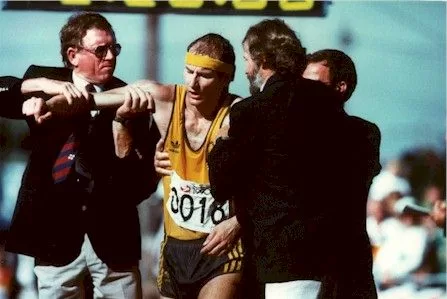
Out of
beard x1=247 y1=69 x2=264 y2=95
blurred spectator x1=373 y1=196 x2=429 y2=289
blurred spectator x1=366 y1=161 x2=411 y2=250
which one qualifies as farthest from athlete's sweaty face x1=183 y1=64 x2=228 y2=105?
blurred spectator x1=373 y1=196 x2=429 y2=289

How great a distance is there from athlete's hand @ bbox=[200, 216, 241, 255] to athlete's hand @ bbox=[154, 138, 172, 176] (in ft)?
1.04

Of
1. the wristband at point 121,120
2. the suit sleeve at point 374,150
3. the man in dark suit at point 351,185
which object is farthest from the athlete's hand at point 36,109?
the suit sleeve at point 374,150

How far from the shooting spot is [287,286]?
2.44 meters

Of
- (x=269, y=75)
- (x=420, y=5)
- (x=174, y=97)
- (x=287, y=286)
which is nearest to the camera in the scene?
(x=287, y=286)

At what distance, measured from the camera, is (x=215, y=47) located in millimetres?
3012

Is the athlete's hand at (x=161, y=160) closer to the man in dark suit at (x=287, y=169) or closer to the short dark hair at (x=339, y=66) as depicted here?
the man in dark suit at (x=287, y=169)

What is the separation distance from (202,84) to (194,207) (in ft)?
1.60

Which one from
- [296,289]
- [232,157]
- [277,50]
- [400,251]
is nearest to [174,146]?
[232,157]

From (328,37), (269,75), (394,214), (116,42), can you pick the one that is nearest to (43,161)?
(116,42)

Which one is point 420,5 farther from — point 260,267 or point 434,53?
point 260,267

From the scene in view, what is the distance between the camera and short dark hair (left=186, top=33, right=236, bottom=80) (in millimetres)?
2988

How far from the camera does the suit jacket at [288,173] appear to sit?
246 cm

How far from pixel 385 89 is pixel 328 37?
33cm

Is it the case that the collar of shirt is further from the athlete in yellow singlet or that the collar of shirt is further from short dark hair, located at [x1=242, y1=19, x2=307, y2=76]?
short dark hair, located at [x1=242, y1=19, x2=307, y2=76]
